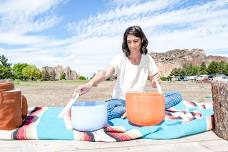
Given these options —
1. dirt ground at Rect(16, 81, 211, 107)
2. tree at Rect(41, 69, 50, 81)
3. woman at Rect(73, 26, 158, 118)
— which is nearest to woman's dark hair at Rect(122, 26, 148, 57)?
woman at Rect(73, 26, 158, 118)

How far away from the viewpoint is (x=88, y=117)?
9.32 feet

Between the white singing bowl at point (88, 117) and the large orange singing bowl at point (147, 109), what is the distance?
0.29m

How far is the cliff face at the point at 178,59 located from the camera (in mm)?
122375

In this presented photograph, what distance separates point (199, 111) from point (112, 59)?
1054mm

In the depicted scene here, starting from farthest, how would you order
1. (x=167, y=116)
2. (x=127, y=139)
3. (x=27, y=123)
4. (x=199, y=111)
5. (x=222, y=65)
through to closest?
(x=222, y=65) → (x=199, y=111) → (x=167, y=116) → (x=27, y=123) → (x=127, y=139)

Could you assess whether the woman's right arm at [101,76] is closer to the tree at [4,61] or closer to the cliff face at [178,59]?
the tree at [4,61]

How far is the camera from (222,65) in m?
80.4

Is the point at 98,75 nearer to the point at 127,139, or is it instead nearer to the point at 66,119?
the point at 66,119

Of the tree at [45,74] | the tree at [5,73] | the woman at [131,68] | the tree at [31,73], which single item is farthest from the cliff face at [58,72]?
the woman at [131,68]

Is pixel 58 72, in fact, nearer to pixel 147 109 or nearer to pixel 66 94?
pixel 66 94

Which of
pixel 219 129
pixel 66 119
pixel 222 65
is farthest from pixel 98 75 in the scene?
pixel 222 65

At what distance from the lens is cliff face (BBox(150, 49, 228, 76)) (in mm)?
122375

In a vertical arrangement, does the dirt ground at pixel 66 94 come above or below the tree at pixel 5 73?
below

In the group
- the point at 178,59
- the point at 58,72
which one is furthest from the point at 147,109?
the point at 178,59
